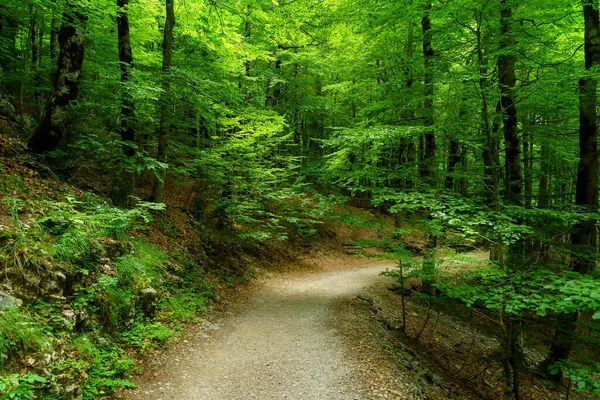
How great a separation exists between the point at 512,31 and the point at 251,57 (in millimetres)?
7970

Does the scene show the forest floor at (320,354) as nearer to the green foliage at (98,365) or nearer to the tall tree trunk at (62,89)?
the green foliage at (98,365)

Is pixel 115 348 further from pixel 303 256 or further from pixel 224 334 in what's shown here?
pixel 303 256

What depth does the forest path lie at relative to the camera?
5078 mm

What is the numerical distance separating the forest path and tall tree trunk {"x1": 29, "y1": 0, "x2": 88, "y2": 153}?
19.1 ft

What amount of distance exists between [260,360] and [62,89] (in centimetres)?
769

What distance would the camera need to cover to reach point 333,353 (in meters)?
6.48

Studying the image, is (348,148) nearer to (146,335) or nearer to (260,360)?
(260,360)

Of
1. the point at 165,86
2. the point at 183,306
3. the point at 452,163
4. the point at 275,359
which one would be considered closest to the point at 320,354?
the point at 275,359

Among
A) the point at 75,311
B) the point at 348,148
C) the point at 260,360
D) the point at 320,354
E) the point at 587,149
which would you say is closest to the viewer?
the point at 75,311

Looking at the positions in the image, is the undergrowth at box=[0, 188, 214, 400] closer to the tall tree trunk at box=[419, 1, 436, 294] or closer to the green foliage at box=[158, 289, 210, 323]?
the green foliage at box=[158, 289, 210, 323]

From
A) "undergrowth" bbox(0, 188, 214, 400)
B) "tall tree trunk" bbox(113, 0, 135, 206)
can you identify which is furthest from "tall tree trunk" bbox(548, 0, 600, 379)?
"tall tree trunk" bbox(113, 0, 135, 206)

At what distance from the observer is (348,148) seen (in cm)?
950

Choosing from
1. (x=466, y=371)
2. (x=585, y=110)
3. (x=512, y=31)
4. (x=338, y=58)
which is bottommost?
(x=466, y=371)

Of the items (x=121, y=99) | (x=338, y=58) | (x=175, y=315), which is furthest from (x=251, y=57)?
(x=175, y=315)
